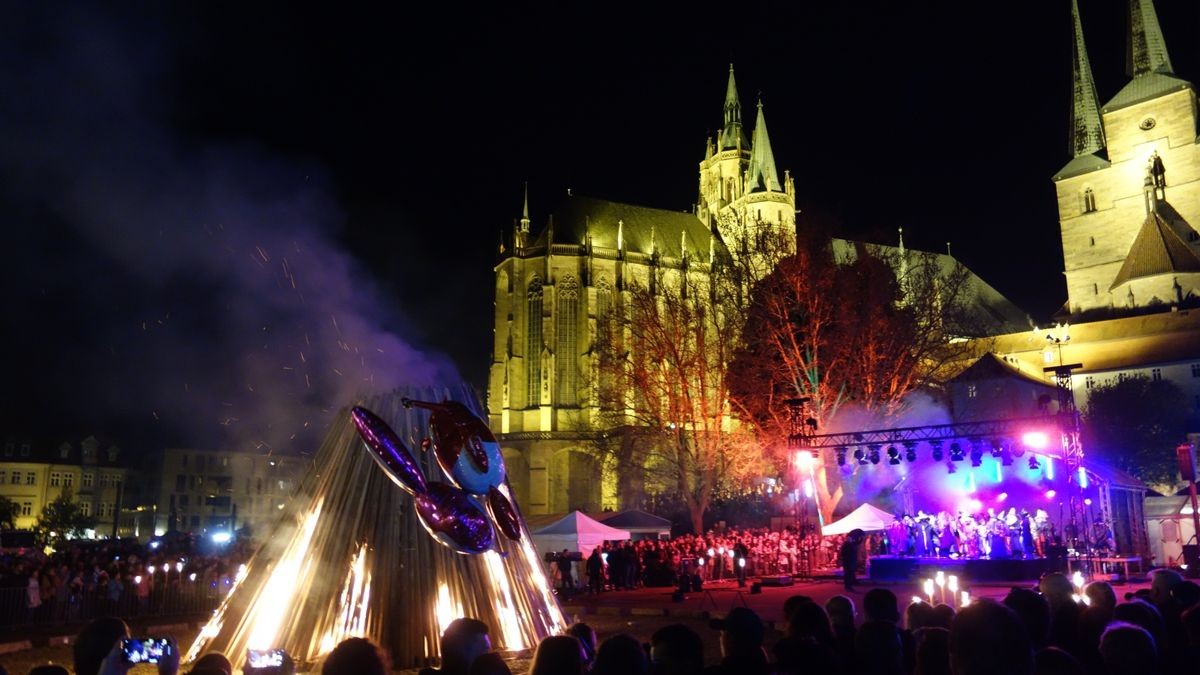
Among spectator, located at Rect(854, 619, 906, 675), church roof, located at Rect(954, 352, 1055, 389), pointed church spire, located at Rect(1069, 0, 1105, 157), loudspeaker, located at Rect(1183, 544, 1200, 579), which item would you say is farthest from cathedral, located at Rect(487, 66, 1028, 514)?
spectator, located at Rect(854, 619, 906, 675)

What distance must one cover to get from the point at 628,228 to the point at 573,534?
42.1 m

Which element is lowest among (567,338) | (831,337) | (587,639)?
(587,639)

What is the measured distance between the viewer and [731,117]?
7612cm

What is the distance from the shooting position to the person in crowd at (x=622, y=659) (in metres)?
3.48

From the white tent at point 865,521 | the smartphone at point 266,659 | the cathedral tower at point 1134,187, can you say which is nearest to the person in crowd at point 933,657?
the smartphone at point 266,659

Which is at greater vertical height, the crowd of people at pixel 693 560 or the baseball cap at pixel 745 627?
the baseball cap at pixel 745 627

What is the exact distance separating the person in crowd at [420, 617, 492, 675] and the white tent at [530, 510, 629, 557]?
20.9 metres

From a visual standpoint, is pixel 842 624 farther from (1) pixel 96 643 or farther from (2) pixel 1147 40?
(2) pixel 1147 40

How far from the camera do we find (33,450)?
61438mm

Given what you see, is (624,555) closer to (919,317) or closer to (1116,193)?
(919,317)

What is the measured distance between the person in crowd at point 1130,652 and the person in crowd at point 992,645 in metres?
0.97

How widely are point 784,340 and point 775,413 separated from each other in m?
2.82

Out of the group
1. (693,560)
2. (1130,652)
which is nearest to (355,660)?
(1130,652)

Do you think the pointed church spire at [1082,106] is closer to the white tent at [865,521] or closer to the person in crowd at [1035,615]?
the white tent at [865,521]
